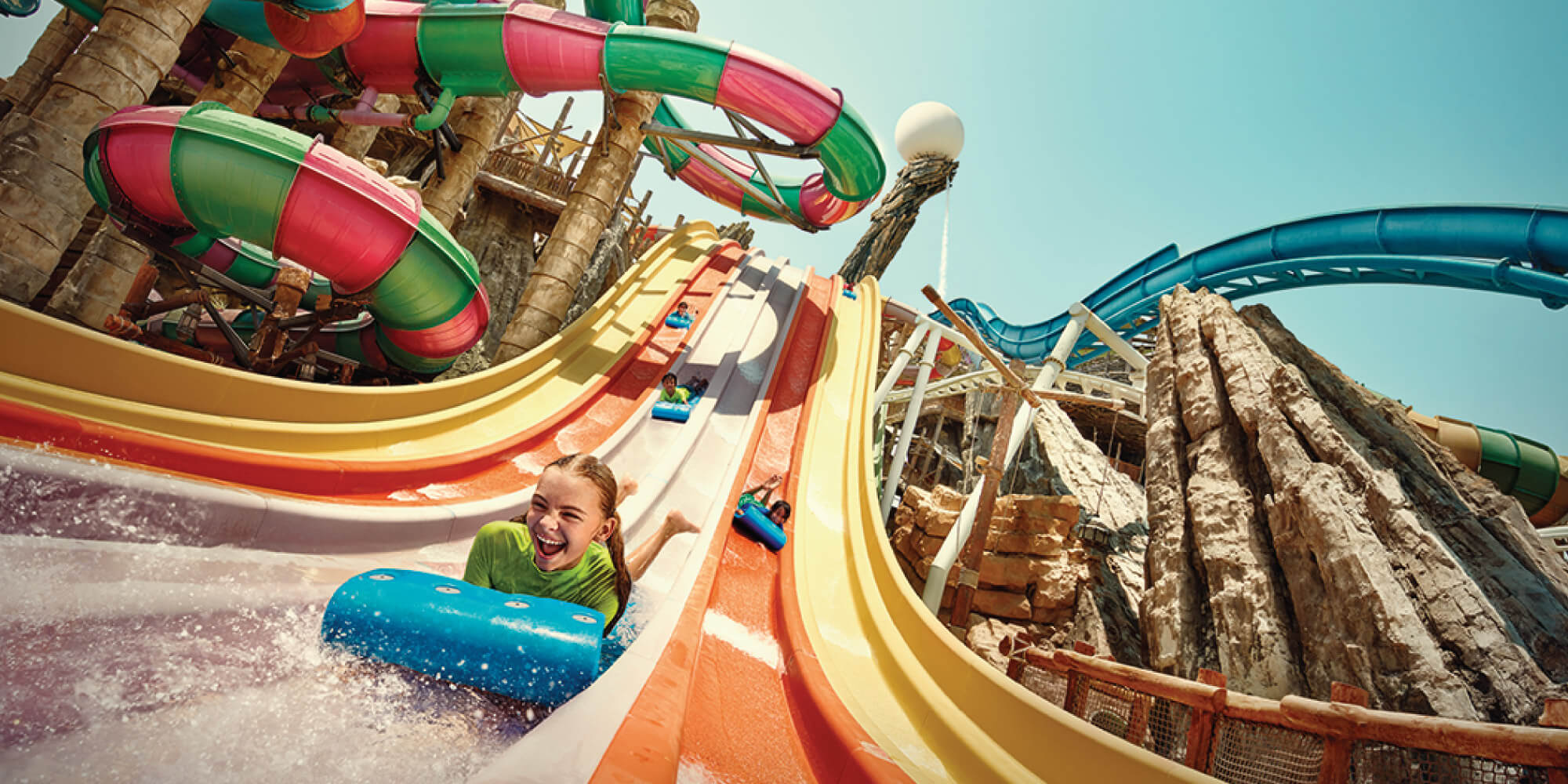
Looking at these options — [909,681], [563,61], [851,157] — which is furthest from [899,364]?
[909,681]

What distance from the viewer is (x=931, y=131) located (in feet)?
45.9

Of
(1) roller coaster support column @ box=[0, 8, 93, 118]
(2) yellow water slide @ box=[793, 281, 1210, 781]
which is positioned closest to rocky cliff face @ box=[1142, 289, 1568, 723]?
(2) yellow water slide @ box=[793, 281, 1210, 781]

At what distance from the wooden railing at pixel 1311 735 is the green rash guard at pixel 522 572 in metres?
2.45

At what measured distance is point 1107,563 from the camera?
8.29m

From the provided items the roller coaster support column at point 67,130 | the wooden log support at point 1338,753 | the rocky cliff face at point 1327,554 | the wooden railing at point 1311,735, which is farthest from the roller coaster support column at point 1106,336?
the roller coaster support column at point 67,130

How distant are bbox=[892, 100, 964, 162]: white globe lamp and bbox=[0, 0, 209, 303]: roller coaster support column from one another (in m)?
12.6

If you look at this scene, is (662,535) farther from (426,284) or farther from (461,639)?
(426,284)

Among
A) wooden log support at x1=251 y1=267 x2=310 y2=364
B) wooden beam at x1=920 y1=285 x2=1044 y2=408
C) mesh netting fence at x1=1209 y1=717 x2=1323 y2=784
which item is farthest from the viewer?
wooden beam at x1=920 y1=285 x2=1044 y2=408

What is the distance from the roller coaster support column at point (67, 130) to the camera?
12.5 ft

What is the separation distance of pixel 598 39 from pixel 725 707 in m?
5.63

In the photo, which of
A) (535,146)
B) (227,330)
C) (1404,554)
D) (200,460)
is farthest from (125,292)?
(535,146)

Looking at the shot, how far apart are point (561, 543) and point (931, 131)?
14330 millimetres

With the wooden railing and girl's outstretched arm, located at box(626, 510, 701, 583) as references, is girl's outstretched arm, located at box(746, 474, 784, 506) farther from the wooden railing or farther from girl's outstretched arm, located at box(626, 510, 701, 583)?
the wooden railing

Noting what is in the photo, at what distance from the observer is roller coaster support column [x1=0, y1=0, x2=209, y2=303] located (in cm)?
381
